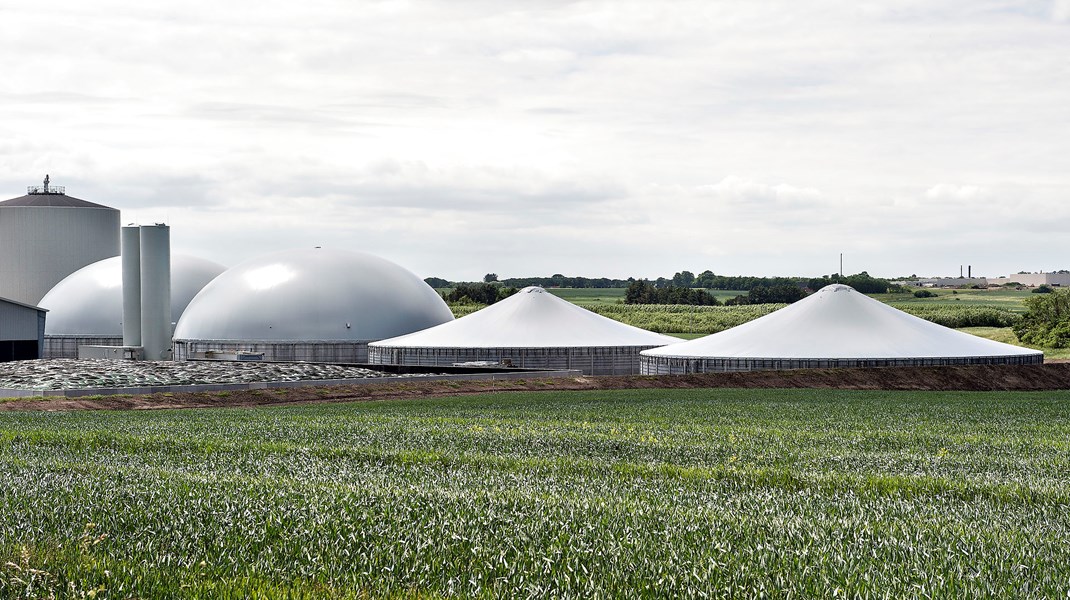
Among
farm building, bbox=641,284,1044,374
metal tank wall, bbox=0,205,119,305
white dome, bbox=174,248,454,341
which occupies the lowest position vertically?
farm building, bbox=641,284,1044,374

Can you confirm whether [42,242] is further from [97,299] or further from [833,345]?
[833,345]

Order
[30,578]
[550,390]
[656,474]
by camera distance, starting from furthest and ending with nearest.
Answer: [550,390], [656,474], [30,578]

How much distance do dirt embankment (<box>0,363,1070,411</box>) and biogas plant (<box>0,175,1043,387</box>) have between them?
2.52m

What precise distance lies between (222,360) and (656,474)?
5554 centimetres

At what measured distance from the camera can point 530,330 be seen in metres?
66.1

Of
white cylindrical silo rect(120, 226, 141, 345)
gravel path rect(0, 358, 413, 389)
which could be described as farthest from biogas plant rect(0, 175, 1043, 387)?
gravel path rect(0, 358, 413, 389)

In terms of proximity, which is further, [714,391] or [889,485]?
[714,391]

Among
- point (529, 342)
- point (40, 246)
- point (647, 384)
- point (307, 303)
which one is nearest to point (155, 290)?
point (307, 303)

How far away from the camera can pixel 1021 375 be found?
5247cm

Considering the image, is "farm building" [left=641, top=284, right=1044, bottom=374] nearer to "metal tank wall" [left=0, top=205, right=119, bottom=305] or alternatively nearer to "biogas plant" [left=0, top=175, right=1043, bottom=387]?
"biogas plant" [left=0, top=175, right=1043, bottom=387]

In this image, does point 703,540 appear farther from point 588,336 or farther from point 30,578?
point 588,336

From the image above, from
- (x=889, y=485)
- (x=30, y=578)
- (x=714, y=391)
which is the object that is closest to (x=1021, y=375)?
Result: (x=714, y=391)

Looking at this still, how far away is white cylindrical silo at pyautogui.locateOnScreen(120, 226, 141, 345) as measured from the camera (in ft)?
226

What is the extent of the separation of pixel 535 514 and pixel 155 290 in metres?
62.3
